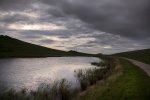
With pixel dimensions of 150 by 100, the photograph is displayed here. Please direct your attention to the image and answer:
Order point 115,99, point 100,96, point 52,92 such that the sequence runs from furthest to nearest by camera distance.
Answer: point 52,92 < point 100,96 < point 115,99

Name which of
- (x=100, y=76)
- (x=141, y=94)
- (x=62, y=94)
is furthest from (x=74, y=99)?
(x=100, y=76)

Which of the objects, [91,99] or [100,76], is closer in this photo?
[91,99]

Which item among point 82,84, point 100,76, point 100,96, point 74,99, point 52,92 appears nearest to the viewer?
point 100,96

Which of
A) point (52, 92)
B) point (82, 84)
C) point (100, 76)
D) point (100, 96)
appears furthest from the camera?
point (100, 76)

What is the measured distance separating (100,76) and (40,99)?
17.3 metres

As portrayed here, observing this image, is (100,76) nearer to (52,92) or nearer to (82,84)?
(82,84)

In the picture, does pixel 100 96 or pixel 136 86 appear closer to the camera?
pixel 100 96

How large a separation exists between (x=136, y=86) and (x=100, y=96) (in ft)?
17.0

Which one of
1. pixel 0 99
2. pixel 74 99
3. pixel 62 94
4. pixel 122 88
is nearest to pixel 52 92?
pixel 62 94

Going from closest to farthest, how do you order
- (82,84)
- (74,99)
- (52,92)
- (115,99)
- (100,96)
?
(115,99), (100,96), (74,99), (52,92), (82,84)

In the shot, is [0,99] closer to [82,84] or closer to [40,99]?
[40,99]

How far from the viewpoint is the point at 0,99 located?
20344 mm

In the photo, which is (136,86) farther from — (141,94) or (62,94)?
(62,94)

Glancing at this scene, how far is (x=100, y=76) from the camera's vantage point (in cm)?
3669
